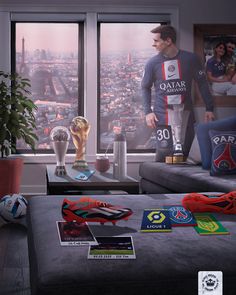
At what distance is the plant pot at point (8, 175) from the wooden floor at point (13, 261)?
1.08m

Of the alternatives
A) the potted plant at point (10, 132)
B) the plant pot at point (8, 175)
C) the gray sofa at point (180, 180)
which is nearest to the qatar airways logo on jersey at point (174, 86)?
the gray sofa at point (180, 180)

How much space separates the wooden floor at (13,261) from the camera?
2.37 metres

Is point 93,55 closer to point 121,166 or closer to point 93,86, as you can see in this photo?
point 93,86

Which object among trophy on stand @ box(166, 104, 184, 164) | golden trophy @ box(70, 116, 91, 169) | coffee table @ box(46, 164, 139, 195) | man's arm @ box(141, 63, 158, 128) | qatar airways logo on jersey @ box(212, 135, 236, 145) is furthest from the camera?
man's arm @ box(141, 63, 158, 128)

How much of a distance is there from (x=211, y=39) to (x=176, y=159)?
1.61 m

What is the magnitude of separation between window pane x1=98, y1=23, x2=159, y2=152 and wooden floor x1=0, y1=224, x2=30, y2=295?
2344mm

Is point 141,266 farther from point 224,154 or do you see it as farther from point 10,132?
point 10,132

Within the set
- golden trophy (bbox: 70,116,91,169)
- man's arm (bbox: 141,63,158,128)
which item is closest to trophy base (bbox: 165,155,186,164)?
man's arm (bbox: 141,63,158,128)

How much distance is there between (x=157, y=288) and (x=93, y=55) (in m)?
4.49

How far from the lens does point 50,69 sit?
584 cm

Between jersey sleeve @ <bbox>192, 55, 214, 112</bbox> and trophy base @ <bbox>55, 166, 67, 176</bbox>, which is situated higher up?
jersey sleeve @ <bbox>192, 55, 214, 112</bbox>

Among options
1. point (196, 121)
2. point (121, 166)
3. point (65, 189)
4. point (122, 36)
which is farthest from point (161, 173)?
point (122, 36)

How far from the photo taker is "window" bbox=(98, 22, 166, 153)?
5.78m

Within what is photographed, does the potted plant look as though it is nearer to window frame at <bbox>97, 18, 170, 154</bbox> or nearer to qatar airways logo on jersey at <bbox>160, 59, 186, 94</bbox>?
window frame at <bbox>97, 18, 170, 154</bbox>
